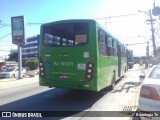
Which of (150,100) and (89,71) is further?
(89,71)

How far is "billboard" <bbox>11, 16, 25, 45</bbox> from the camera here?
103 ft

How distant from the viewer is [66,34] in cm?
1129

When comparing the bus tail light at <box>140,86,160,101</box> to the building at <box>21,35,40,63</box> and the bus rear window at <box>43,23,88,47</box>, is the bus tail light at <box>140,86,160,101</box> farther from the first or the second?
the building at <box>21,35,40,63</box>

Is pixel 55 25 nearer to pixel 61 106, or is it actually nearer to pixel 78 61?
pixel 78 61

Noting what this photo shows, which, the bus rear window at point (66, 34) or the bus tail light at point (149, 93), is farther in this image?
the bus rear window at point (66, 34)

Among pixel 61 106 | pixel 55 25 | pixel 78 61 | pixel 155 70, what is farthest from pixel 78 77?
pixel 155 70

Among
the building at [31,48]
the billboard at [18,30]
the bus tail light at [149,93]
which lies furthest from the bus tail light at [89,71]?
the building at [31,48]

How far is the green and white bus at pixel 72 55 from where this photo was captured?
10.8 m

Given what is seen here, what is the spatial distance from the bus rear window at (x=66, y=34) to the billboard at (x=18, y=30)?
792 inches

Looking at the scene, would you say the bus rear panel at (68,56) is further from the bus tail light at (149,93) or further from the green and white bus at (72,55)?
the bus tail light at (149,93)

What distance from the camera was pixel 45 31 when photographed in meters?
11.9

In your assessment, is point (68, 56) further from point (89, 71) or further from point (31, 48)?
point (31, 48)

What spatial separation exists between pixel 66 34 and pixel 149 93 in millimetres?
5705

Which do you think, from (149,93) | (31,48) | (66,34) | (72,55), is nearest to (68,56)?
(72,55)
